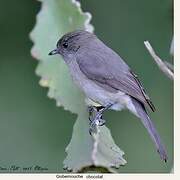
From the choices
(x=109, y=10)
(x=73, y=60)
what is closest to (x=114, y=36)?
(x=109, y=10)

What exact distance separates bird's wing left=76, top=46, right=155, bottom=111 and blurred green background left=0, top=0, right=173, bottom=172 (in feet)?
0.13

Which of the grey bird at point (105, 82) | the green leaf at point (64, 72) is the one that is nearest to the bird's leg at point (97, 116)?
the grey bird at point (105, 82)

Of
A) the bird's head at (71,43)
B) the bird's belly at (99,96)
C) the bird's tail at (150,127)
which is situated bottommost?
the bird's tail at (150,127)

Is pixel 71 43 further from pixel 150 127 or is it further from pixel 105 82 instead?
pixel 150 127

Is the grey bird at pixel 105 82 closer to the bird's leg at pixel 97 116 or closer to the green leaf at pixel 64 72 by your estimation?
the bird's leg at pixel 97 116

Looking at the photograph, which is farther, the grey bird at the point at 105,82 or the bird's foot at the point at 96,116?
the grey bird at the point at 105,82

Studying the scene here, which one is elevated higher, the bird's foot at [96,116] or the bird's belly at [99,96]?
Answer: the bird's belly at [99,96]

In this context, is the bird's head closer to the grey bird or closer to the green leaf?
the grey bird

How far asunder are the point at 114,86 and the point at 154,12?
37cm

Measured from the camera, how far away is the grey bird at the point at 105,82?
1.93m

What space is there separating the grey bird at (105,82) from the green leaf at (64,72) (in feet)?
0.76

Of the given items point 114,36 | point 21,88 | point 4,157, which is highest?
point 114,36
